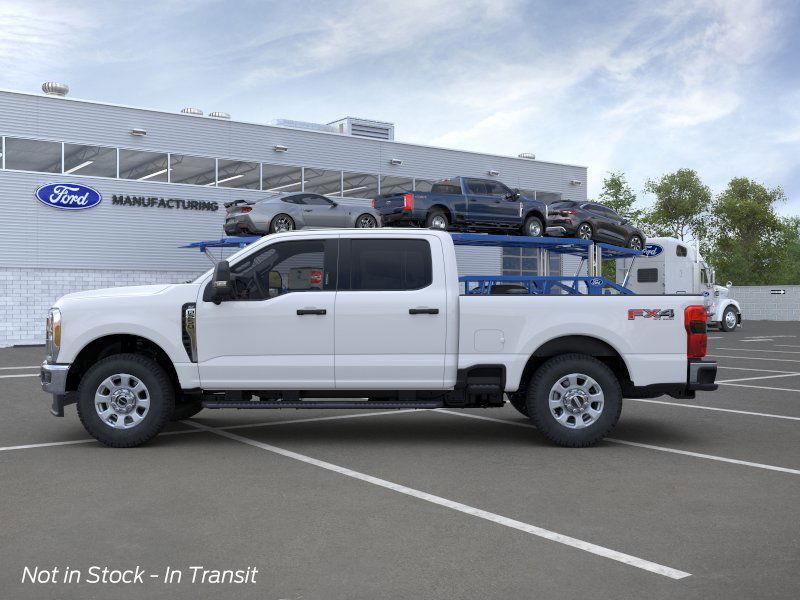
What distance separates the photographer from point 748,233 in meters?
68.8

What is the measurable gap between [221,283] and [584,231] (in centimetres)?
1548

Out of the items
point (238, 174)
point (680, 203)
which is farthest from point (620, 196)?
point (238, 174)

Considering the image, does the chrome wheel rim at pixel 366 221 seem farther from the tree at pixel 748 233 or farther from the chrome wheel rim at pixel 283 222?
the tree at pixel 748 233

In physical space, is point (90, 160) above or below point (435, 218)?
above

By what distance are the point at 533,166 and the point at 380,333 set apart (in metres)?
33.1

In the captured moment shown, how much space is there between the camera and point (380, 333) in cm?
809

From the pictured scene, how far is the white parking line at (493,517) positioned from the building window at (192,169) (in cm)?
2345

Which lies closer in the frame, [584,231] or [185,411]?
[185,411]

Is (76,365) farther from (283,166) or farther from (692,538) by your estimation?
(283,166)

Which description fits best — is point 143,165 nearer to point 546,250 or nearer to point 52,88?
point 52,88

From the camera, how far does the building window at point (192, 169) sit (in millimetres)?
30062

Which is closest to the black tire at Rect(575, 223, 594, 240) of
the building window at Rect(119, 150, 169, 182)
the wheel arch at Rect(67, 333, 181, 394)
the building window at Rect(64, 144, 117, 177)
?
the wheel arch at Rect(67, 333, 181, 394)

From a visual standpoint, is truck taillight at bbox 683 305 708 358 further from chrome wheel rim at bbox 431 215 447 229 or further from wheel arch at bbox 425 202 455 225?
wheel arch at bbox 425 202 455 225

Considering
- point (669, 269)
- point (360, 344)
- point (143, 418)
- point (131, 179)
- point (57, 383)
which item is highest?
point (131, 179)
